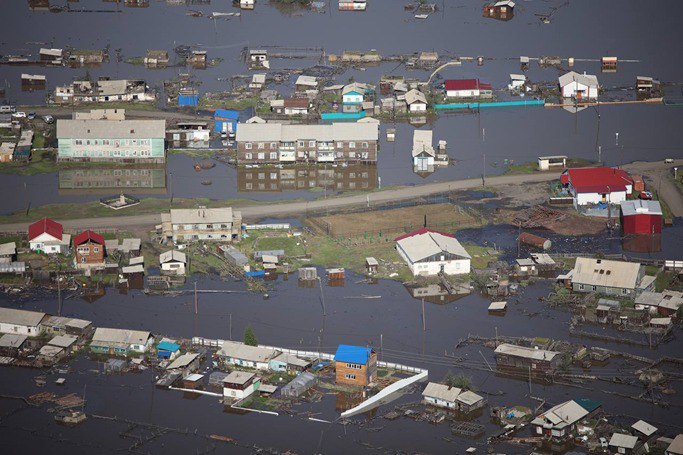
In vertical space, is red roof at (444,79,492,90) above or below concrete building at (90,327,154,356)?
above

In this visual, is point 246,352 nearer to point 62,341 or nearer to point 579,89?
point 62,341

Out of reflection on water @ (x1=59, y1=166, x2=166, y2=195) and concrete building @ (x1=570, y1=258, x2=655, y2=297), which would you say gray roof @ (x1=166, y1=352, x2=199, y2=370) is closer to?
concrete building @ (x1=570, y1=258, x2=655, y2=297)

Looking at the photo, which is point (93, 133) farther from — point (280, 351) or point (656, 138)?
point (656, 138)

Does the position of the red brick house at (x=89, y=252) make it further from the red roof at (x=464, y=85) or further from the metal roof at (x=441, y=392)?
the red roof at (x=464, y=85)

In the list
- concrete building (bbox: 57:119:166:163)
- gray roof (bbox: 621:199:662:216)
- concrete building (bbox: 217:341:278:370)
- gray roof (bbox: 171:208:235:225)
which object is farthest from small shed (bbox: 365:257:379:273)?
concrete building (bbox: 57:119:166:163)

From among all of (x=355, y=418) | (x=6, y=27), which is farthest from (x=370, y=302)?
(x=6, y=27)
